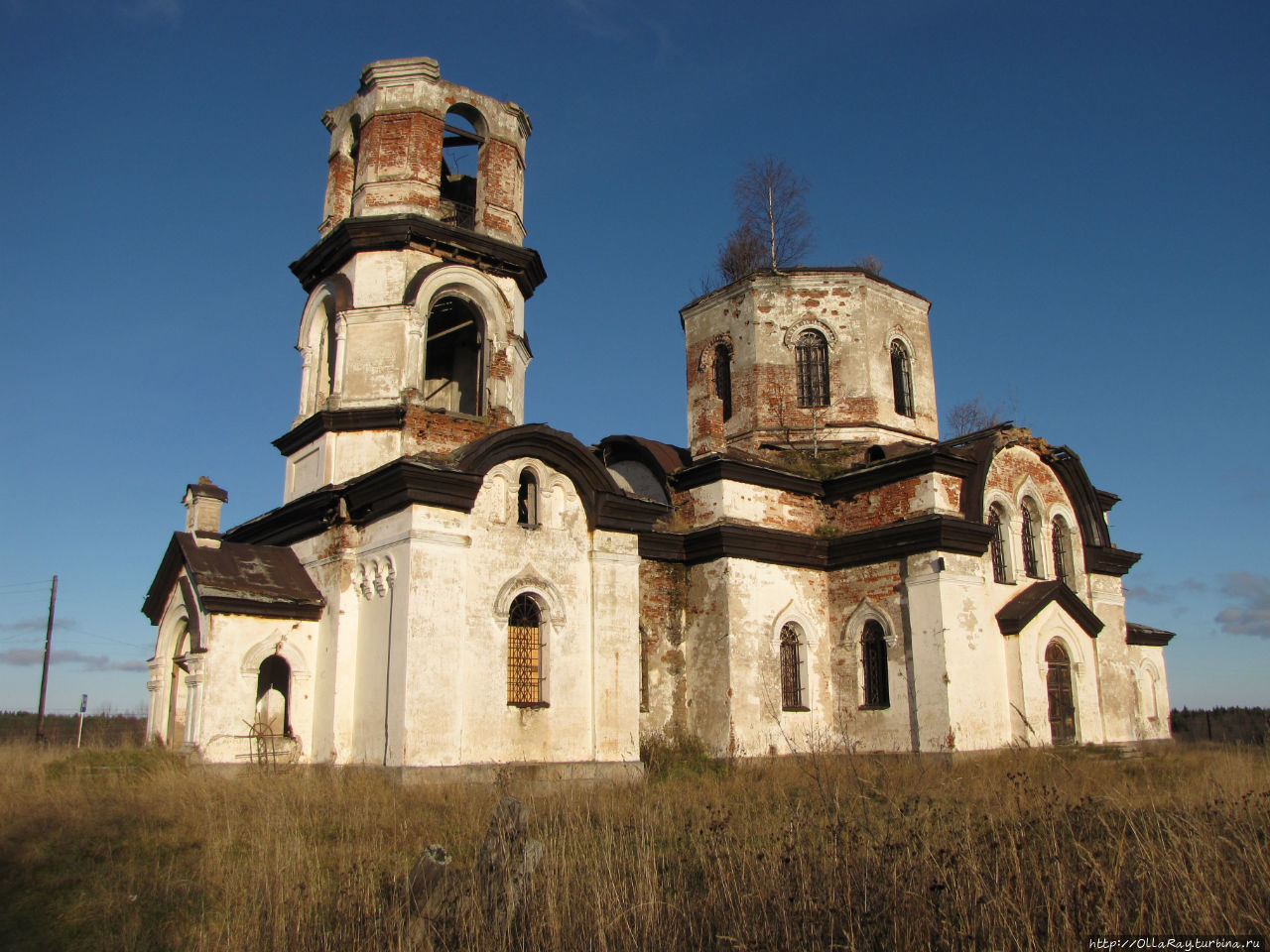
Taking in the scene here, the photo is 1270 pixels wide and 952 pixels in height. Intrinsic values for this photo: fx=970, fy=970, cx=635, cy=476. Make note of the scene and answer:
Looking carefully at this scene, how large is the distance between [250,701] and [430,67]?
978 cm

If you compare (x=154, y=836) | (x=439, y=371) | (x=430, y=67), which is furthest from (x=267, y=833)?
(x=430, y=67)

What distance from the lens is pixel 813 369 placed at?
1922 cm

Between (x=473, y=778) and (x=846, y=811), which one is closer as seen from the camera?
(x=846, y=811)

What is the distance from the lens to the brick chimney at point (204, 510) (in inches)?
600

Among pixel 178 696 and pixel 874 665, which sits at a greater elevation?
pixel 874 665

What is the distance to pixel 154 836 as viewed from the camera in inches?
339

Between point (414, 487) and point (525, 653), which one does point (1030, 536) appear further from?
point (414, 487)

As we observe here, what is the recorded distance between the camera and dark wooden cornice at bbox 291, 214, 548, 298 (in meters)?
14.3

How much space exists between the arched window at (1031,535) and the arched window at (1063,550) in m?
0.67

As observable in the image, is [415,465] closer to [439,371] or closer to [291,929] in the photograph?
[439,371]

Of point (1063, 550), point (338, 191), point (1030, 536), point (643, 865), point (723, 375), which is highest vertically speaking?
point (338, 191)

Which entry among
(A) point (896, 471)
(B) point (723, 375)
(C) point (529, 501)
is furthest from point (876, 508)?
(C) point (529, 501)

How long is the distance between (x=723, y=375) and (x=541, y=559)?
27.0 feet

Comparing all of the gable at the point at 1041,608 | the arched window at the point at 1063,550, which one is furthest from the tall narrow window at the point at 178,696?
the arched window at the point at 1063,550
